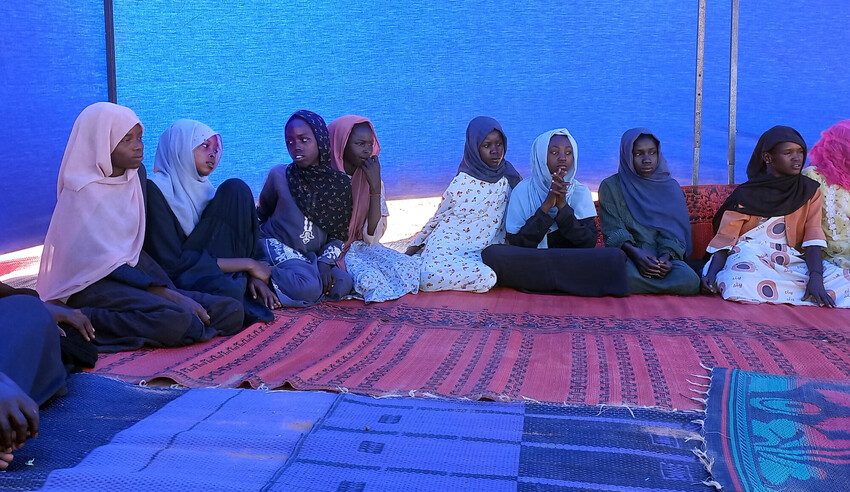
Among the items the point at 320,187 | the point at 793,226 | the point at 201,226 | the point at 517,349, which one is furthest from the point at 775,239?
the point at 201,226

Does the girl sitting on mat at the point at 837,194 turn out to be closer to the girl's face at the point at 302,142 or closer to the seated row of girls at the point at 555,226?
the seated row of girls at the point at 555,226

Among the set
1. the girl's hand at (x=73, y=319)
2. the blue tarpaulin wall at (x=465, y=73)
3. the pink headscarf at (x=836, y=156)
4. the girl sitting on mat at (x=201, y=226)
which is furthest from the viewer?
the blue tarpaulin wall at (x=465, y=73)

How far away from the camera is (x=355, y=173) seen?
4.95 meters

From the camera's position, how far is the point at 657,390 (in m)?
2.87

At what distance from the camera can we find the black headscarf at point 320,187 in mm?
4527

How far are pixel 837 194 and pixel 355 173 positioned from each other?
2.80 meters

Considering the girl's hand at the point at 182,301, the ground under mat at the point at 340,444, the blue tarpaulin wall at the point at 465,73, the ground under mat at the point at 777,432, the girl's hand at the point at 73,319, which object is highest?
the blue tarpaulin wall at the point at 465,73

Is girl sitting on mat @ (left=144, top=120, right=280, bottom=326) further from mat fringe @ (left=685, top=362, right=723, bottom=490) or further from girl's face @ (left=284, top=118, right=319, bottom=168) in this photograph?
mat fringe @ (left=685, top=362, right=723, bottom=490)

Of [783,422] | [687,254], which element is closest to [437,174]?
[687,254]

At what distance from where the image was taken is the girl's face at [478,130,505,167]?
16.3 ft

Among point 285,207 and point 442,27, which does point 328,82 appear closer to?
point 442,27

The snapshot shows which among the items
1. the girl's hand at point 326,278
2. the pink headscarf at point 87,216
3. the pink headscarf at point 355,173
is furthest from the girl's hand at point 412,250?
the pink headscarf at point 87,216

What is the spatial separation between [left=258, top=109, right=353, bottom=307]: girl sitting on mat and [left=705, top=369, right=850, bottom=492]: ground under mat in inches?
87.6

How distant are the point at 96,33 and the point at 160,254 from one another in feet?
→ 6.57
